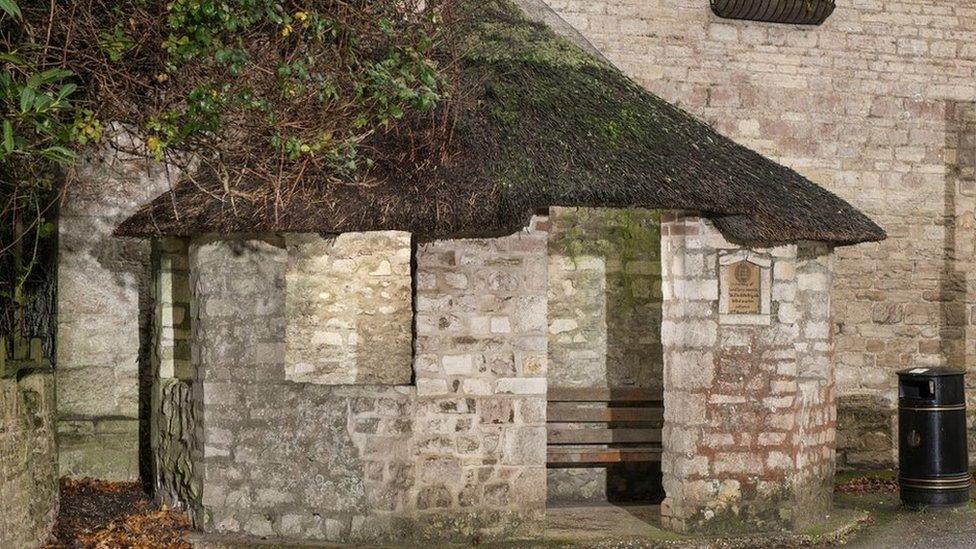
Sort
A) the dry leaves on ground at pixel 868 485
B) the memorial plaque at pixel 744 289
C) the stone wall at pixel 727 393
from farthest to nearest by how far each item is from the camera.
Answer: the dry leaves on ground at pixel 868 485, the memorial plaque at pixel 744 289, the stone wall at pixel 727 393

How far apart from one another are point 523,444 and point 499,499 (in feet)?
1.27

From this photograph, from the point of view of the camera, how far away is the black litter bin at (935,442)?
974cm

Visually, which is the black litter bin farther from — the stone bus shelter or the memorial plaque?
the memorial plaque

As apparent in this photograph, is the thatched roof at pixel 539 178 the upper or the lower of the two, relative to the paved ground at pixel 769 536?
upper

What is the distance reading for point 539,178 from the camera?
8320mm

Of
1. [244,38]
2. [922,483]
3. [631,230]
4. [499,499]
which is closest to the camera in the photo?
[244,38]

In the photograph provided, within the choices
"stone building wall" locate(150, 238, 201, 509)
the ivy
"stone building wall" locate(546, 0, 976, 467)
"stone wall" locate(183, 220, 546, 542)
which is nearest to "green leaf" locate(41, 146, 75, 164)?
the ivy

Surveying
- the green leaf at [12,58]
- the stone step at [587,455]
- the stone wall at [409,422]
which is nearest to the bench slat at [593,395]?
the stone step at [587,455]

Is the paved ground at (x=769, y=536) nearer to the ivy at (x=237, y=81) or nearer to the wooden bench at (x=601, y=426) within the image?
the wooden bench at (x=601, y=426)

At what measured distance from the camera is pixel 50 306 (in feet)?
33.2

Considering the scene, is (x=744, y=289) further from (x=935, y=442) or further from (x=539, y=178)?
(x=935, y=442)

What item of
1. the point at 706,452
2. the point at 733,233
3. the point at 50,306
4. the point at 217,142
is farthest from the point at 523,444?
the point at 50,306

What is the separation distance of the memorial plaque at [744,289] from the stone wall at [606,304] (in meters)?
2.14

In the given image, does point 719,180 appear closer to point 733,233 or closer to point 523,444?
point 733,233
